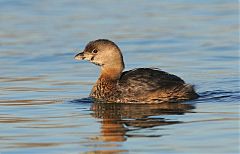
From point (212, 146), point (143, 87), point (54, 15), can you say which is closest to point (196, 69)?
point (143, 87)

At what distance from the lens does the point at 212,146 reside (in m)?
11.3

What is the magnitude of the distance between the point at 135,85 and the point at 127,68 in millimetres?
3607

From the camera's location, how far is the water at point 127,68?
11898mm

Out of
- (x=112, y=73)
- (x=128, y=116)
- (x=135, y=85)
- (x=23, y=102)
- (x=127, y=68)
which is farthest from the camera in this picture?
(x=127, y=68)

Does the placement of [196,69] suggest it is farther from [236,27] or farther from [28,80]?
[236,27]

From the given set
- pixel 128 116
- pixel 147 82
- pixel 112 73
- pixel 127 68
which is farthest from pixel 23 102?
pixel 127 68

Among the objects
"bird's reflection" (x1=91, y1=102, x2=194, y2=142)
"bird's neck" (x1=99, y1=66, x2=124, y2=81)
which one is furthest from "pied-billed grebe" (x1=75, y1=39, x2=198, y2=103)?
"bird's reflection" (x1=91, y1=102, x2=194, y2=142)

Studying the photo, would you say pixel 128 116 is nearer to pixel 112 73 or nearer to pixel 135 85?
pixel 135 85

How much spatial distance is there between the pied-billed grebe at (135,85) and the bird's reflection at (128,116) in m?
0.23

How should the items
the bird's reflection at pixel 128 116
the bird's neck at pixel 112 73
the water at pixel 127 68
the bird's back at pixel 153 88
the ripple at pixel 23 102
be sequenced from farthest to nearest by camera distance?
the bird's neck at pixel 112 73, the bird's back at pixel 153 88, the ripple at pixel 23 102, the bird's reflection at pixel 128 116, the water at pixel 127 68

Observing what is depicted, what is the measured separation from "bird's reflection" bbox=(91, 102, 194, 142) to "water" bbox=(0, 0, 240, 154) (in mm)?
15

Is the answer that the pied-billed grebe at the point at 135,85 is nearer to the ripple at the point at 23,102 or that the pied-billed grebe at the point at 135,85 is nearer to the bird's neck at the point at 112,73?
the bird's neck at the point at 112,73

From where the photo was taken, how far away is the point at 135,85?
50.3 ft

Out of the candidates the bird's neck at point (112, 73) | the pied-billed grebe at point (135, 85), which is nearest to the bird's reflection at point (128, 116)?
the pied-billed grebe at point (135, 85)
